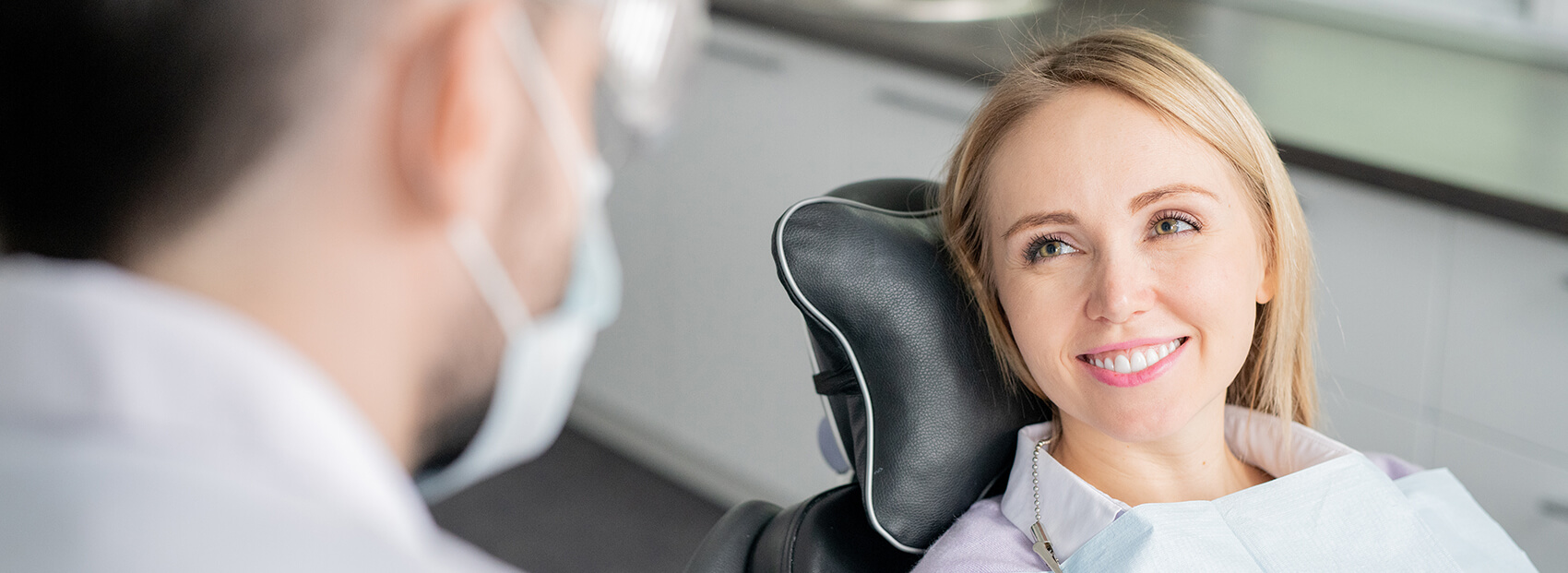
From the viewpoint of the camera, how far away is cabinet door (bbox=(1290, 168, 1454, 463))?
1.61m

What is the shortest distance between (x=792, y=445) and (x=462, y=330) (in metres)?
1.98

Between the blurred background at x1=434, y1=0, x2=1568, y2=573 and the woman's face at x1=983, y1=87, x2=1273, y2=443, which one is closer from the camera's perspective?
the woman's face at x1=983, y1=87, x2=1273, y2=443

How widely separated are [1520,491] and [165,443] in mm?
1692

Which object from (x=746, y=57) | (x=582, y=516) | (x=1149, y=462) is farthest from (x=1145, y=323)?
(x=582, y=516)

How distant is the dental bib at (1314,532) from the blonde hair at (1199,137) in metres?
0.12

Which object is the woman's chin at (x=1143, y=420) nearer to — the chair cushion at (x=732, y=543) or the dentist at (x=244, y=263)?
the chair cushion at (x=732, y=543)

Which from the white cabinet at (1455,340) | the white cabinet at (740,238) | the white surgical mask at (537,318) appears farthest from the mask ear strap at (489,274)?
the white cabinet at (740,238)

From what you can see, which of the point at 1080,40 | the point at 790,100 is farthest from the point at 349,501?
the point at 790,100

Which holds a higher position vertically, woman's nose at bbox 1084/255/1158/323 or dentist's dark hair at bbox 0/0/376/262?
dentist's dark hair at bbox 0/0/376/262

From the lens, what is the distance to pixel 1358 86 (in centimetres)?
195

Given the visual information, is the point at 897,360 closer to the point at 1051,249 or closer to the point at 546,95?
the point at 1051,249

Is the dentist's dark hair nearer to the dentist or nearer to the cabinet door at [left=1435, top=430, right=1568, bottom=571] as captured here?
the dentist

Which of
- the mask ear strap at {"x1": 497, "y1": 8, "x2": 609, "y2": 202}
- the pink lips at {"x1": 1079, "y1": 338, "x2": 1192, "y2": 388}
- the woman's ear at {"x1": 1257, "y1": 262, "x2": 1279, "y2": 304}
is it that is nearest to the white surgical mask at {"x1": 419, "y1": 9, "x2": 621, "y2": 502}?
the mask ear strap at {"x1": 497, "y1": 8, "x2": 609, "y2": 202}

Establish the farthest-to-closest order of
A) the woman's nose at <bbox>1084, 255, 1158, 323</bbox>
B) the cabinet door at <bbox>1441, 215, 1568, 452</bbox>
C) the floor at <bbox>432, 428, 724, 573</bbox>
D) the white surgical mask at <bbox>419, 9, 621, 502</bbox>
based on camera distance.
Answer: the floor at <bbox>432, 428, 724, 573</bbox> → the cabinet door at <bbox>1441, 215, 1568, 452</bbox> → the woman's nose at <bbox>1084, 255, 1158, 323</bbox> → the white surgical mask at <bbox>419, 9, 621, 502</bbox>
